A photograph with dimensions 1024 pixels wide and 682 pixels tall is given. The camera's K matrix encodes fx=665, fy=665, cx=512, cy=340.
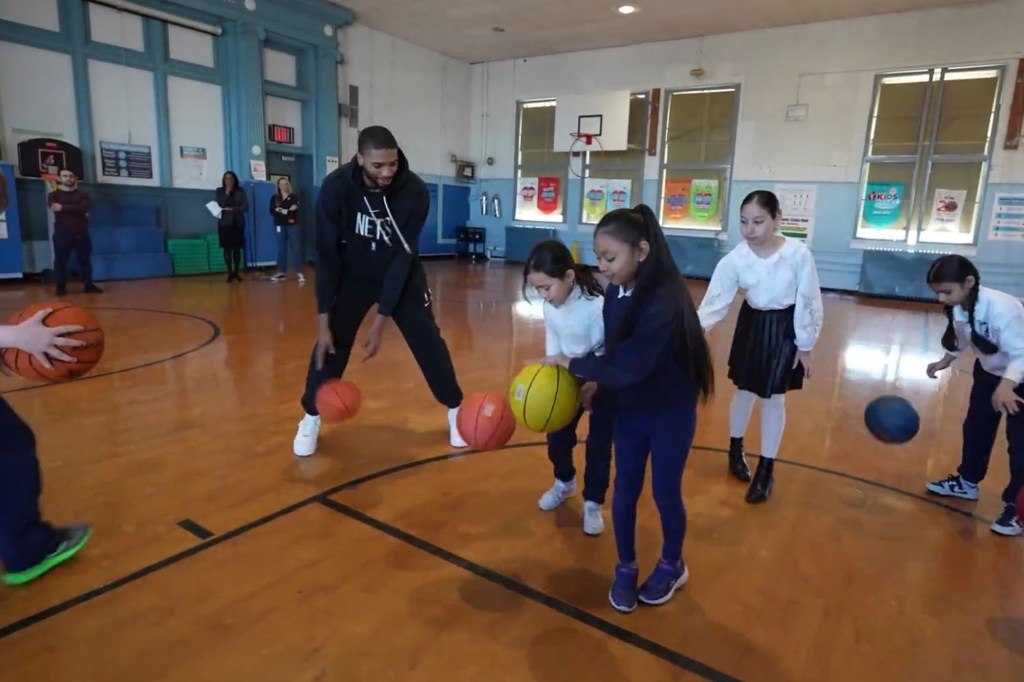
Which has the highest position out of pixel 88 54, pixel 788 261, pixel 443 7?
pixel 443 7

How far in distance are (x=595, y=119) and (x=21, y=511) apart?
44.4 feet

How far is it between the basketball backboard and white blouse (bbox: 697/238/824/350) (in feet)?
38.0

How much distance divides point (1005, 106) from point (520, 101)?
9293 millimetres

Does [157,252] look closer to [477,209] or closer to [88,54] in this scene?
[88,54]

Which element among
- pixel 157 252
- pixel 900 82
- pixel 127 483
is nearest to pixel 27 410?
pixel 127 483

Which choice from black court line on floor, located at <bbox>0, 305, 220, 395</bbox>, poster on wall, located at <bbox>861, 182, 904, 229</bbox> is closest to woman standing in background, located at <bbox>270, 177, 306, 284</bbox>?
black court line on floor, located at <bbox>0, 305, 220, 395</bbox>

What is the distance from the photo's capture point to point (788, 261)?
2959 millimetres

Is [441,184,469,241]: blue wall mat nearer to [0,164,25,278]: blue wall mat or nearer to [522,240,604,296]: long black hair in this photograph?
[0,164,25,278]: blue wall mat

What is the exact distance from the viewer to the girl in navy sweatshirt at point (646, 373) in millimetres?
2002

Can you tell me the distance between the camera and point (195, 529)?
103 inches

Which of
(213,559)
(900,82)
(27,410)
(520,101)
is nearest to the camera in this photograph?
(213,559)

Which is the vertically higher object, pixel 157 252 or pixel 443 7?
pixel 443 7

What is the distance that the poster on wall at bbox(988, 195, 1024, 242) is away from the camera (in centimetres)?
1080

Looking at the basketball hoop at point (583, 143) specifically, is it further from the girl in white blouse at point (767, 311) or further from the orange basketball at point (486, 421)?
the orange basketball at point (486, 421)
